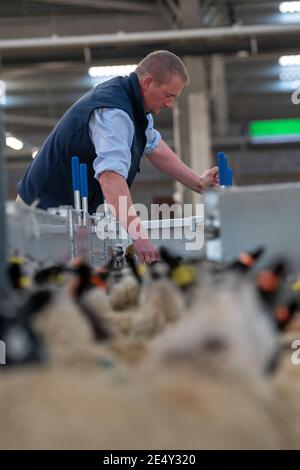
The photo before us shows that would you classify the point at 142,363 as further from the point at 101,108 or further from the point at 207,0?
the point at 207,0

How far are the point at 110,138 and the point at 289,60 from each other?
21.8 feet

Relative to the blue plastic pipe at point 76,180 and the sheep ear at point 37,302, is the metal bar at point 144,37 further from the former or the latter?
the sheep ear at point 37,302

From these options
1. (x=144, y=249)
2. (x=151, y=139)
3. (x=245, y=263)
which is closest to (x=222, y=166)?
(x=144, y=249)

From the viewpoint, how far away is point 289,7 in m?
6.92

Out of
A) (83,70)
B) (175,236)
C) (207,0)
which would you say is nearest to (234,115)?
(83,70)

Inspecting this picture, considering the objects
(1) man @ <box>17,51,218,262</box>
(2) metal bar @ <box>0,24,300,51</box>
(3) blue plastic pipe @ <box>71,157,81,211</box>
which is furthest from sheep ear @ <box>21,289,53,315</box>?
(2) metal bar @ <box>0,24,300,51</box>

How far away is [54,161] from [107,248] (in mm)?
398

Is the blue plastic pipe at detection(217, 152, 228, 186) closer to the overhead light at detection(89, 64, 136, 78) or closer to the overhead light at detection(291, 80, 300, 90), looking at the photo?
the overhead light at detection(89, 64, 136, 78)

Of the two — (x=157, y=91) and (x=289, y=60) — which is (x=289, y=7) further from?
(x=157, y=91)

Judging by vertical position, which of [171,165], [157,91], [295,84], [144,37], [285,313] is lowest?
[285,313]

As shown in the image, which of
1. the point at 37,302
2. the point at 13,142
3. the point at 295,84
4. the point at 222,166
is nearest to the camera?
the point at 37,302

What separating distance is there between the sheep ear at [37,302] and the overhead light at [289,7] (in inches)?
256

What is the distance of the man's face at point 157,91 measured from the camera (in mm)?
2441

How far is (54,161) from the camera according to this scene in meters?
2.53
